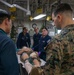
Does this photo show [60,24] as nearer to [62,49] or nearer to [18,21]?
[62,49]

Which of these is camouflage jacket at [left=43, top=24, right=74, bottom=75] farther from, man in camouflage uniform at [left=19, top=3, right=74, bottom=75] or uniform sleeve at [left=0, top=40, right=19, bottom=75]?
uniform sleeve at [left=0, top=40, right=19, bottom=75]

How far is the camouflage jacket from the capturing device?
1908mm

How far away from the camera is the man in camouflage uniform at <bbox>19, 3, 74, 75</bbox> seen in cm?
191

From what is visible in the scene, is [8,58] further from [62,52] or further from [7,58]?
[62,52]

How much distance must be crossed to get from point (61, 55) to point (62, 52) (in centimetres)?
3

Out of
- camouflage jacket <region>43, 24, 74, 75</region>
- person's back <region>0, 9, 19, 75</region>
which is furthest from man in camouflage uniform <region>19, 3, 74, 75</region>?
person's back <region>0, 9, 19, 75</region>

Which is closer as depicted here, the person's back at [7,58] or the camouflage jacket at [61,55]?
the camouflage jacket at [61,55]

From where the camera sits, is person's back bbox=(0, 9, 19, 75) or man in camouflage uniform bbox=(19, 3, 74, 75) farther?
person's back bbox=(0, 9, 19, 75)

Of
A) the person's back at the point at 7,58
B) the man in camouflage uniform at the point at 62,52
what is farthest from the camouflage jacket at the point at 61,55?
the person's back at the point at 7,58

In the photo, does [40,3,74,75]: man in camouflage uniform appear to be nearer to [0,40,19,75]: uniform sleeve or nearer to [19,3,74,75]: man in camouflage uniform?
[19,3,74,75]: man in camouflage uniform

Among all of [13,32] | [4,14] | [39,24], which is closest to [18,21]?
[39,24]

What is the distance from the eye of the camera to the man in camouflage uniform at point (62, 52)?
6.27 feet

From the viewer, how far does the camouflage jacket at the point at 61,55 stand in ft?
6.26

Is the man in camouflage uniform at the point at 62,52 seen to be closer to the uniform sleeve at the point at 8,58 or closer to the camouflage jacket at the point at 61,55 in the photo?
the camouflage jacket at the point at 61,55
